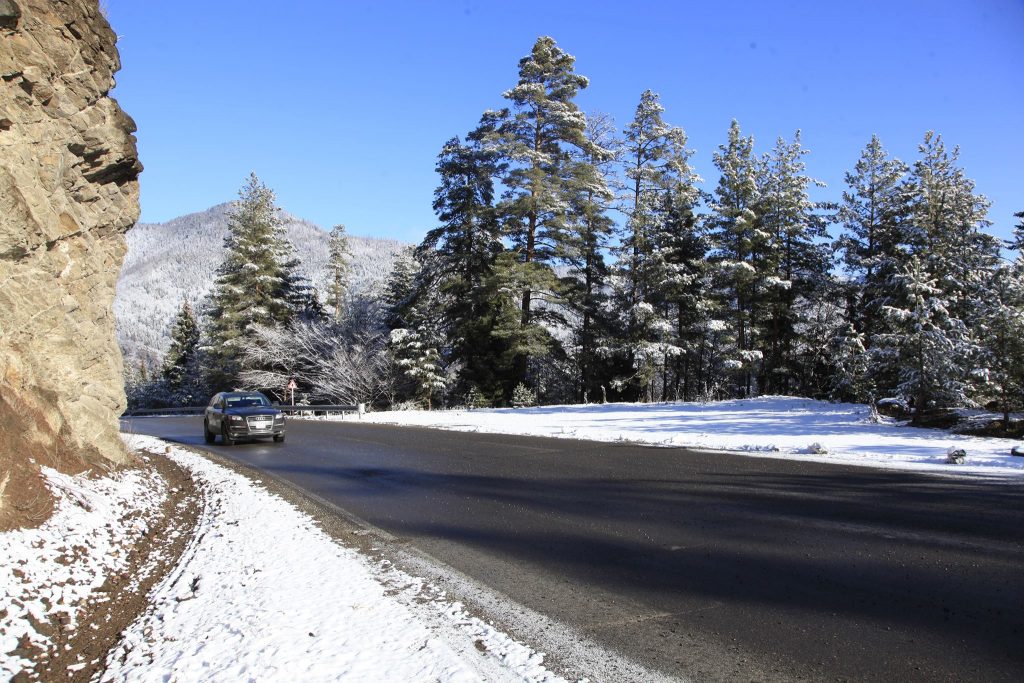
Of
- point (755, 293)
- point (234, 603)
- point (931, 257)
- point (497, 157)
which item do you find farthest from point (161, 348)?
point (234, 603)

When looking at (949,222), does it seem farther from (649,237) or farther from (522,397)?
(522,397)

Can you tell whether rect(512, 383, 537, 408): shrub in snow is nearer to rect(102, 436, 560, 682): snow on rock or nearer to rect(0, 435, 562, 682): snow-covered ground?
rect(0, 435, 562, 682): snow-covered ground

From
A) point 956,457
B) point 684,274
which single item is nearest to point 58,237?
point 956,457

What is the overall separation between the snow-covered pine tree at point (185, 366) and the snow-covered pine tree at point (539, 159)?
33.5 metres

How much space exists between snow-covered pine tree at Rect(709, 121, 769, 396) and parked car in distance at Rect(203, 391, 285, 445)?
25542 mm

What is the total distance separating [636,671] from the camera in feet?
12.4

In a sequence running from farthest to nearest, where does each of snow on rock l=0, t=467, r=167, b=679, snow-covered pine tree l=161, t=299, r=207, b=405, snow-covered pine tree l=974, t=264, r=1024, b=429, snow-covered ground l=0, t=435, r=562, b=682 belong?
snow-covered pine tree l=161, t=299, r=207, b=405 → snow-covered pine tree l=974, t=264, r=1024, b=429 → snow on rock l=0, t=467, r=167, b=679 → snow-covered ground l=0, t=435, r=562, b=682

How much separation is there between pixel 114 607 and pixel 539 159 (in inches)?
1318

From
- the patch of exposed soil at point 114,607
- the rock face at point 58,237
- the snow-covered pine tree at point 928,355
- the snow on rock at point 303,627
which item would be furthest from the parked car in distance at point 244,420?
the snow-covered pine tree at point 928,355

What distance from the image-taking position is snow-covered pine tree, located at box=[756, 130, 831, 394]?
1526 inches

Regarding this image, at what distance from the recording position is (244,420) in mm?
19359

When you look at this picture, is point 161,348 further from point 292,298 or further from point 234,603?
point 234,603

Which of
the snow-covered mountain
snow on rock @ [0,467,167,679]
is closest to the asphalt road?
snow on rock @ [0,467,167,679]

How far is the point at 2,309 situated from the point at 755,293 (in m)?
36.2
